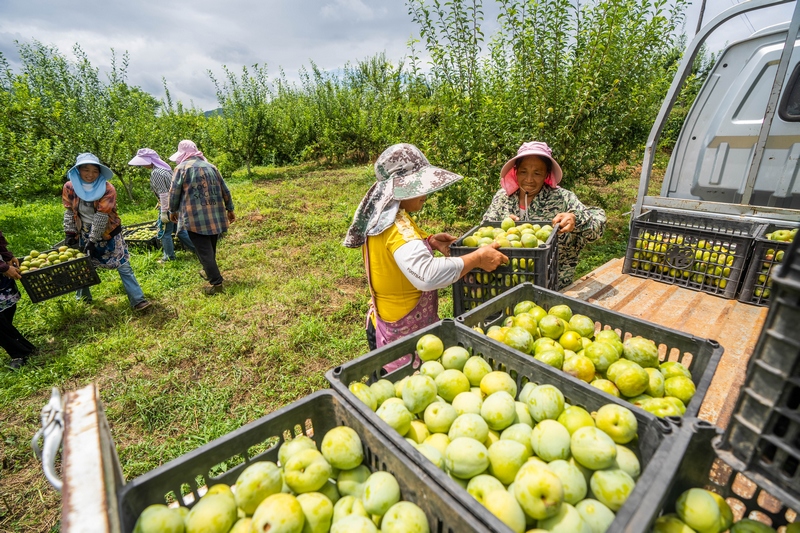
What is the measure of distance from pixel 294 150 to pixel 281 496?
70.7ft

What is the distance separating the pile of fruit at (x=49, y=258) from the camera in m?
4.64

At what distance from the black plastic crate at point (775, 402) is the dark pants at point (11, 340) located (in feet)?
19.3

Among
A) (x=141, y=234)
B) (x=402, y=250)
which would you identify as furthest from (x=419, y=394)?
(x=141, y=234)

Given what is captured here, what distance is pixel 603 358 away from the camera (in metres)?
1.55

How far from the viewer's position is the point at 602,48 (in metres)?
4.52

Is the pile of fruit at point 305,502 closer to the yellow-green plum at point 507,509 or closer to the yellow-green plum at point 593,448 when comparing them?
the yellow-green plum at point 507,509

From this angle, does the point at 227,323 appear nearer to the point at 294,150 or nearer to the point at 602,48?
the point at 602,48

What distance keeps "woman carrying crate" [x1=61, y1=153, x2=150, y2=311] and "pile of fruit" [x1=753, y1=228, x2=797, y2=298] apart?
262 inches

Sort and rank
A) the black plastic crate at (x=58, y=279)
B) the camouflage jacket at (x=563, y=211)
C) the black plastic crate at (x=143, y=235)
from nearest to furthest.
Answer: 1. the camouflage jacket at (x=563, y=211)
2. the black plastic crate at (x=58, y=279)
3. the black plastic crate at (x=143, y=235)

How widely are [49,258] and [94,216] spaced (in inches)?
29.0

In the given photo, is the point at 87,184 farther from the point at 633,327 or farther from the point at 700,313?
the point at 700,313

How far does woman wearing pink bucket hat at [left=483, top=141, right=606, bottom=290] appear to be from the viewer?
126 inches

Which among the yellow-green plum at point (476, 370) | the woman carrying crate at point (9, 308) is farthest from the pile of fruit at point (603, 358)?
the woman carrying crate at point (9, 308)

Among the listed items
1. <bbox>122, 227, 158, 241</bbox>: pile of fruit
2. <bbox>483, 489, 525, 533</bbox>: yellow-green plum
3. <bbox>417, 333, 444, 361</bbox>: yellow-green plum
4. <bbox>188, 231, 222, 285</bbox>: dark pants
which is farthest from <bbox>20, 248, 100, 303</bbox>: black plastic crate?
<bbox>483, 489, 525, 533</bbox>: yellow-green plum
